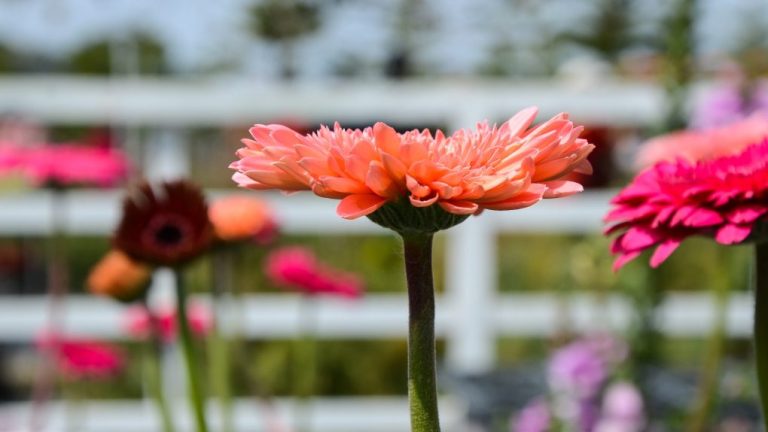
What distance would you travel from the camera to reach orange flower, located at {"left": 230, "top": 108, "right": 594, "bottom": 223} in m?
0.34

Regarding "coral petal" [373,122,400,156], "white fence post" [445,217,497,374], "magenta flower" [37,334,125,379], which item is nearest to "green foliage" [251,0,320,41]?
"white fence post" [445,217,497,374]

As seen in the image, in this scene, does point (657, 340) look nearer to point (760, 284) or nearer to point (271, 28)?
point (760, 284)

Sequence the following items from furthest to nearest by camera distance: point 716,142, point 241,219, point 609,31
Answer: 1. point 609,31
2. point 241,219
3. point 716,142

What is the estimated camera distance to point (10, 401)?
3965 millimetres

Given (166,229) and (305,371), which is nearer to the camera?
(166,229)

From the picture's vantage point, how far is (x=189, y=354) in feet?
1.99

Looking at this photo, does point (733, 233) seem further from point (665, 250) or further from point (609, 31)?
point (609, 31)

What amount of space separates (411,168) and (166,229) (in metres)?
0.28

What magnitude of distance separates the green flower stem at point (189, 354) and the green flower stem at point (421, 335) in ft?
0.81

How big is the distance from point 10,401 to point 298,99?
1969 millimetres

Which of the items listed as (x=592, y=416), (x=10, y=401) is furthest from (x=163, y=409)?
(x=10, y=401)

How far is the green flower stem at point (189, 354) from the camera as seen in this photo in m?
0.59

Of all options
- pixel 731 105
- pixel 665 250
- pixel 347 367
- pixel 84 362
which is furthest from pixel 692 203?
pixel 347 367

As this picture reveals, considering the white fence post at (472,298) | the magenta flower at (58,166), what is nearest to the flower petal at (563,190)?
the magenta flower at (58,166)
